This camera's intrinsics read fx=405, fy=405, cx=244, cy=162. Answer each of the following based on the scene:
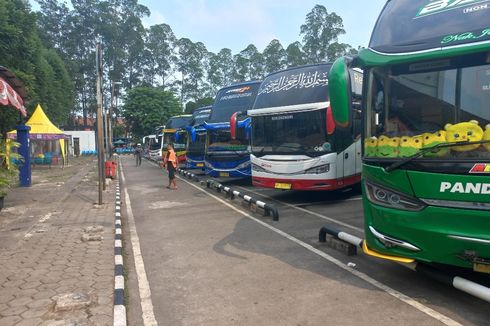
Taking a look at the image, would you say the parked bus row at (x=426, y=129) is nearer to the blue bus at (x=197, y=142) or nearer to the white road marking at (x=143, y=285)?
the white road marking at (x=143, y=285)

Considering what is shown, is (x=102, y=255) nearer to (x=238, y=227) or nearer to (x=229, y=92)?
(x=238, y=227)

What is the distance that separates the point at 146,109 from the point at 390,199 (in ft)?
161

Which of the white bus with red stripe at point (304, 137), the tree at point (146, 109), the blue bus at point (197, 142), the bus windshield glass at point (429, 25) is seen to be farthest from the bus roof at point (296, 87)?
the tree at point (146, 109)

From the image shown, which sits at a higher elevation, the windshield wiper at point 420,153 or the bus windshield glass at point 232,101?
the bus windshield glass at point 232,101

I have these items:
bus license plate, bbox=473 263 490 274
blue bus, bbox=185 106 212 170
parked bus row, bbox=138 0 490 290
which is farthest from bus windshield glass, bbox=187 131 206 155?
bus license plate, bbox=473 263 490 274

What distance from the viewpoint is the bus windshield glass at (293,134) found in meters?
10.1

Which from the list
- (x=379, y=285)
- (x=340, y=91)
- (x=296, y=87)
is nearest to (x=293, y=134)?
(x=296, y=87)

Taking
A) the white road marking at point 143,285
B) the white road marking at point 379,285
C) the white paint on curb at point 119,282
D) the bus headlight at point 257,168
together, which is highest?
the bus headlight at point 257,168

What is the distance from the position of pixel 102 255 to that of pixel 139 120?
1827 inches

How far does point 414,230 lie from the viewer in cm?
421

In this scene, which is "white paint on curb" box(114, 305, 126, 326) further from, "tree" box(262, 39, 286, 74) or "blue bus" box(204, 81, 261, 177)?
"tree" box(262, 39, 286, 74)

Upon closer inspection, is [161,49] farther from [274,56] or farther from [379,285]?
[379,285]

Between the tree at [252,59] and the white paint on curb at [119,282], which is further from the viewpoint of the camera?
the tree at [252,59]

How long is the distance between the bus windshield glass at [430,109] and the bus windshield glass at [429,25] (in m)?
0.21
